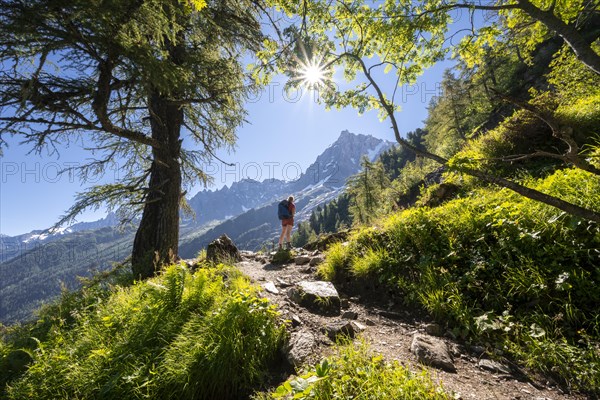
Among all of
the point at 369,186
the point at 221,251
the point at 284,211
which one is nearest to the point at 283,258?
the point at 221,251

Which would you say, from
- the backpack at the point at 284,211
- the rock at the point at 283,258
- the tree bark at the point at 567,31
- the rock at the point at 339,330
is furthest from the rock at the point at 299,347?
the backpack at the point at 284,211

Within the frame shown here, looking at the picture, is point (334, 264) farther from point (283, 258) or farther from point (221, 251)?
point (221, 251)

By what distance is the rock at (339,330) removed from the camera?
11.5 ft

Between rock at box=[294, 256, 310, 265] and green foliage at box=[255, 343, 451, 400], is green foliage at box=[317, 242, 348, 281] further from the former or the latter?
green foliage at box=[255, 343, 451, 400]

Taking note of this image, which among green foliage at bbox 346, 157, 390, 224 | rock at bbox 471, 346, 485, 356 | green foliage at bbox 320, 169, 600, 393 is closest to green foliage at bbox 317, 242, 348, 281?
green foliage at bbox 320, 169, 600, 393

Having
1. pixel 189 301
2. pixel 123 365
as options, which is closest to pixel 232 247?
pixel 189 301

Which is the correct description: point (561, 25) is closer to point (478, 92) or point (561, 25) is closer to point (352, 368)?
point (352, 368)

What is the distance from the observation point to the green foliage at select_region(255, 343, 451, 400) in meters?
2.14

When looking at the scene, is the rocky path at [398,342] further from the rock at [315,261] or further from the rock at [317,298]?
the rock at [315,261]

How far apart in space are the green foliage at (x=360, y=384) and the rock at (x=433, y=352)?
516mm

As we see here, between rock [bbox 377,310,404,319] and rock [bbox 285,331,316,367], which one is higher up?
rock [bbox 285,331,316,367]

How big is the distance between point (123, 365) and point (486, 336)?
4.34m

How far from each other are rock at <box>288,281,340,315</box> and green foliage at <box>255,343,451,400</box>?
194 centimetres

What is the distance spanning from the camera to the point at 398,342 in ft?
11.5
